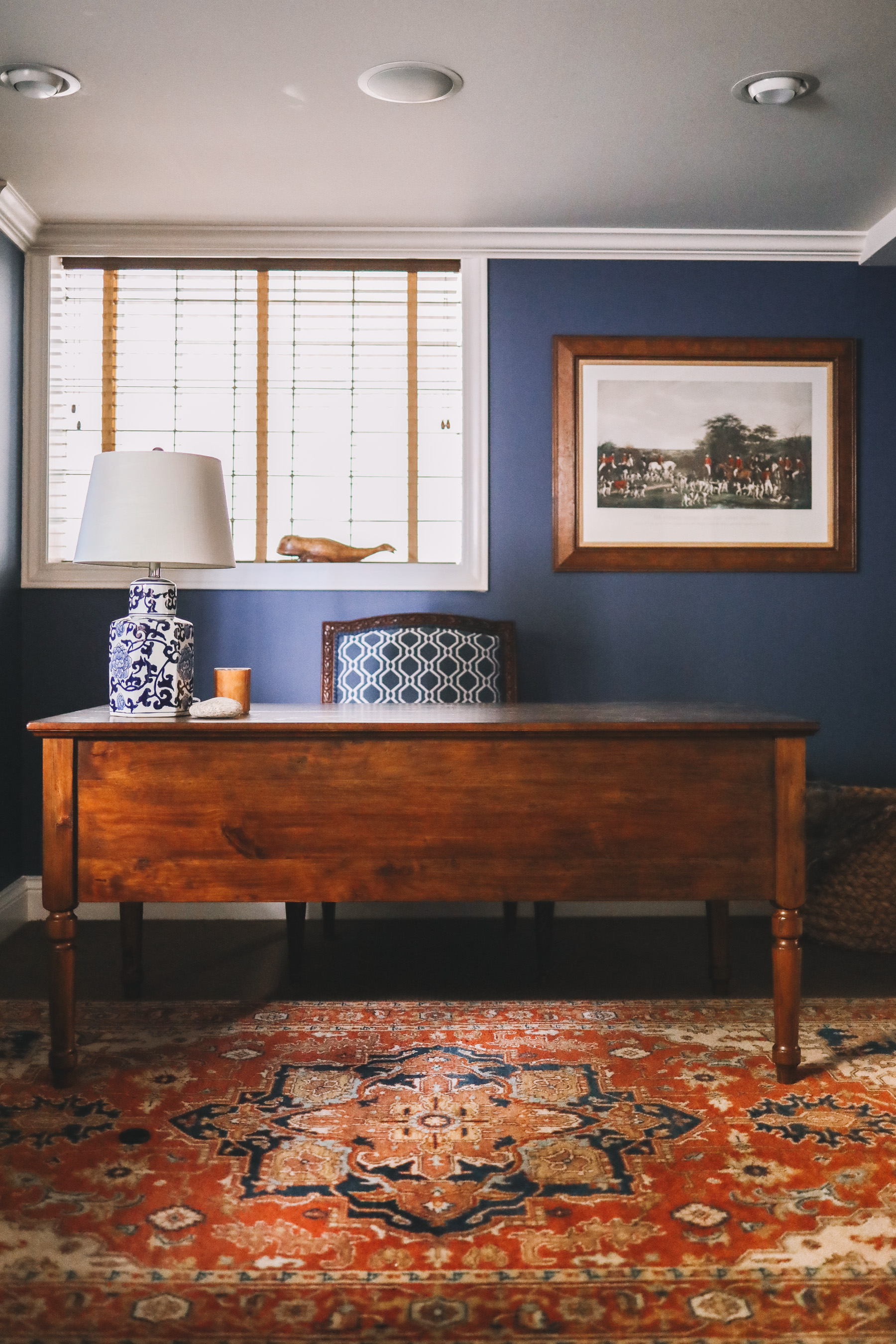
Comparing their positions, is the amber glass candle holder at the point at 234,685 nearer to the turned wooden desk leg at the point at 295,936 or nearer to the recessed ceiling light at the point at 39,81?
the turned wooden desk leg at the point at 295,936

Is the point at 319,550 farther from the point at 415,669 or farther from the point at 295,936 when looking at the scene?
the point at 295,936

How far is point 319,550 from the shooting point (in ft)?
10.9

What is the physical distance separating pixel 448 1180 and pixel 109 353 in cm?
292

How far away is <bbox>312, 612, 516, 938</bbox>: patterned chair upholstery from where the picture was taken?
9.64ft

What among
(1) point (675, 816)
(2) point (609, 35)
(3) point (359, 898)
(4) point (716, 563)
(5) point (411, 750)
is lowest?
(3) point (359, 898)

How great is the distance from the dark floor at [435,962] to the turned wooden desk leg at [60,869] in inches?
20.8

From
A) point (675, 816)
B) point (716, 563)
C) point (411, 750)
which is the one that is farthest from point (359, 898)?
point (716, 563)

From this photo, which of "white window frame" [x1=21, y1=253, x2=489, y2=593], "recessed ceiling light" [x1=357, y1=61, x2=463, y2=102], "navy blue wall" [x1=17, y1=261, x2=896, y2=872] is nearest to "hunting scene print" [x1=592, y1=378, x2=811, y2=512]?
"navy blue wall" [x1=17, y1=261, x2=896, y2=872]

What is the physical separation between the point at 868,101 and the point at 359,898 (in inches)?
92.8

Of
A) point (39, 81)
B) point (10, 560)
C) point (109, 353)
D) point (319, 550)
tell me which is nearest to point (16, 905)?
point (10, 560)

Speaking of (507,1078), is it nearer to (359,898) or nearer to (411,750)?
(359,898)

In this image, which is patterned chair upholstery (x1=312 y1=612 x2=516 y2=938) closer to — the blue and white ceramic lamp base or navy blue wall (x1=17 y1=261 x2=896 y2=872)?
navy blue wall (x1=17 y1=261 x2=896 y2=872)

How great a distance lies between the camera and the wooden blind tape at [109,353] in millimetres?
3436

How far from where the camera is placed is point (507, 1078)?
2004 millimetres
